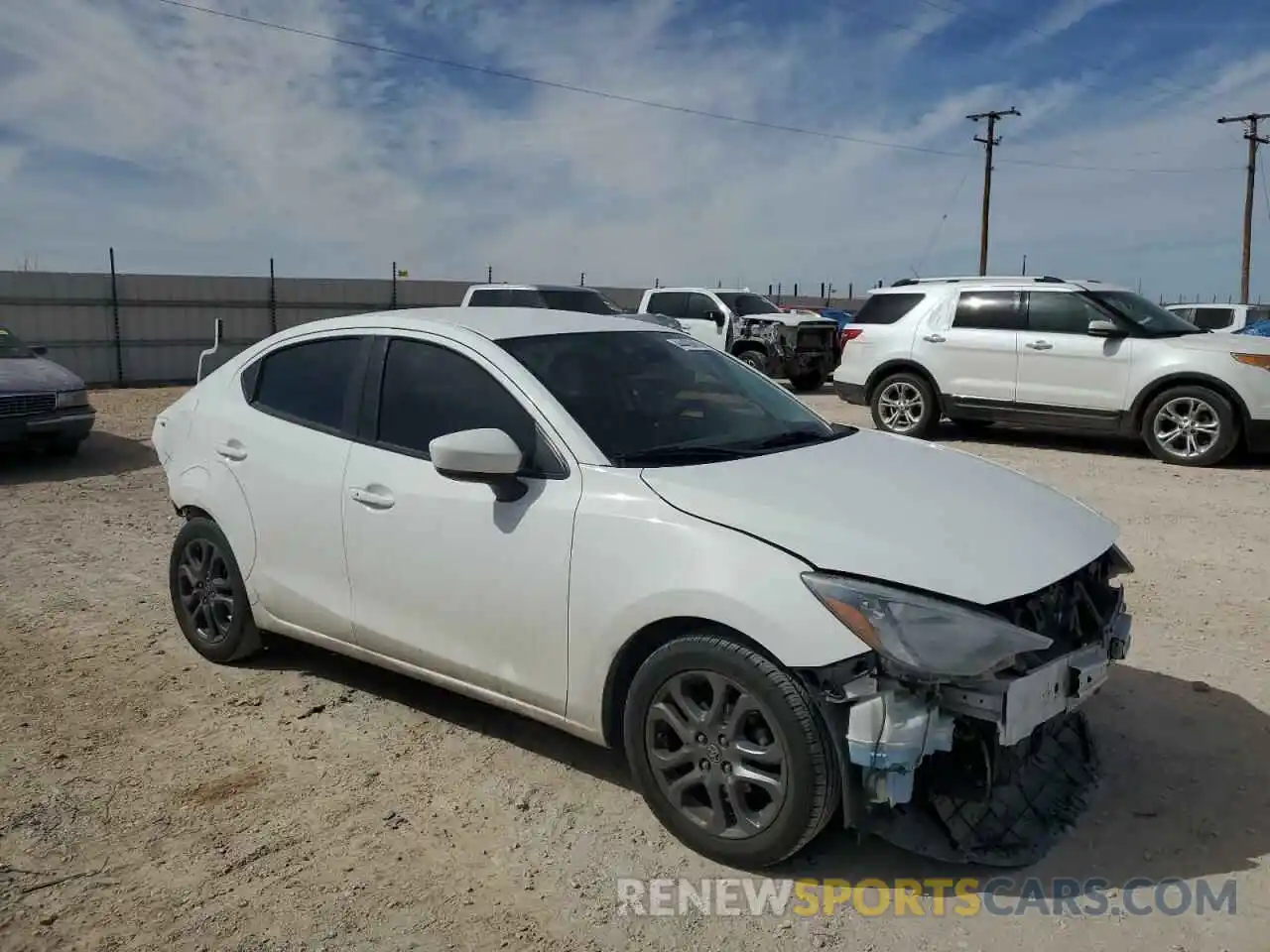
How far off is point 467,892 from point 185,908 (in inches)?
30.3

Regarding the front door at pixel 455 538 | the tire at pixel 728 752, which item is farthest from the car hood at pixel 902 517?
the front door at pixel 455 538

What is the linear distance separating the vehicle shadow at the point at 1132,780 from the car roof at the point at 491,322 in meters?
1.53

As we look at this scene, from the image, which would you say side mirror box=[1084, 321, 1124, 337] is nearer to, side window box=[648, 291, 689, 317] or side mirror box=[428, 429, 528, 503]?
side mirror box=[428, 429, 528, 503]

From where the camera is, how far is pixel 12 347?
35.3 ft

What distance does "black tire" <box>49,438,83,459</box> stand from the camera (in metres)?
10.1

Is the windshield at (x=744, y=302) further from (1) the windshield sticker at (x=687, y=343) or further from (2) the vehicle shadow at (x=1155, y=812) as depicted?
(2) the vehicle shadow at (x=1155, y=812)

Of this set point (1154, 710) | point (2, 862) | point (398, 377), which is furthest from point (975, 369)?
point (2, 862)

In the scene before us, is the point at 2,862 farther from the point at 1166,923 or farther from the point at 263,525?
the point at 1166,923

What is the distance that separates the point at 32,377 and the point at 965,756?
1005 cm

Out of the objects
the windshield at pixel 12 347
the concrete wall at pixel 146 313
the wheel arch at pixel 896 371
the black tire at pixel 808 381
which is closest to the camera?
the windshield at pixel 12 347

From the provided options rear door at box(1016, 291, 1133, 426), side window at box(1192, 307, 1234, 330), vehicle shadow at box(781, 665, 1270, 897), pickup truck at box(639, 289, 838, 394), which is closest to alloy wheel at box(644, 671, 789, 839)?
vehicle shadow at box(781, 665, 1270, 897)

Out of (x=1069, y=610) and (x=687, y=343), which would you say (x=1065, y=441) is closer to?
(x=687, y=343)

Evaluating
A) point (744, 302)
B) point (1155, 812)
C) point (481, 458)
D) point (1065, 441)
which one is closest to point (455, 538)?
point (481, 458)

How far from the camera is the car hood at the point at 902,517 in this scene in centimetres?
281
